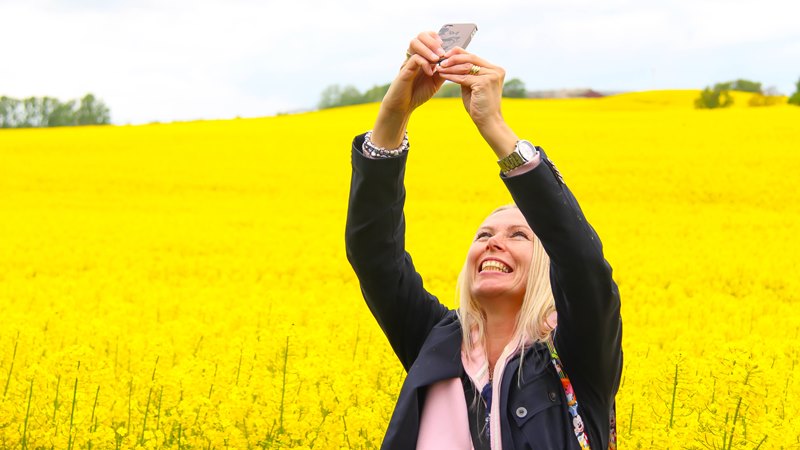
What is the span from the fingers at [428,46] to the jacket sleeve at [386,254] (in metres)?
0.30

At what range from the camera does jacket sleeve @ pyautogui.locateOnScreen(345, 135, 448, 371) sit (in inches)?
107

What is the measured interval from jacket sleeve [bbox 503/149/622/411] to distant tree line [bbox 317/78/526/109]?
49.6 m

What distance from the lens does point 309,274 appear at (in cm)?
1271

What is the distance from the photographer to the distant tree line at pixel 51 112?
57094 mm

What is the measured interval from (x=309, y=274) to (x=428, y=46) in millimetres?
10306

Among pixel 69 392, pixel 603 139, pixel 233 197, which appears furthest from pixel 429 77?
pixel 603 139

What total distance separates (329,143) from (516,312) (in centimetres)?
2883

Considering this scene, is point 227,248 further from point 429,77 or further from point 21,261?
point 429,77

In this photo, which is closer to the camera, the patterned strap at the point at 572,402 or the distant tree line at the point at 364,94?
the patterned strap at the point at 572,402

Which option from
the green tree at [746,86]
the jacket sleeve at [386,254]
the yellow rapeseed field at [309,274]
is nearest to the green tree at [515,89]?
the green tree at [746,86]

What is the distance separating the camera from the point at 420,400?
105 inches

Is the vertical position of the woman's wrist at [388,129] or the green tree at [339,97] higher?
the green tree at [339,97]

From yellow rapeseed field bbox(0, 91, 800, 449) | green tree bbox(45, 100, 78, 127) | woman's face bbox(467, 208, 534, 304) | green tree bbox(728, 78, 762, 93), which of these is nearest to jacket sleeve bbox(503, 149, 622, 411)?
woman's face bbox(467, 208, 534, 304)

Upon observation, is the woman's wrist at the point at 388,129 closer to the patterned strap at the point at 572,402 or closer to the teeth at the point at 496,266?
the teeth at the point at 496,266
